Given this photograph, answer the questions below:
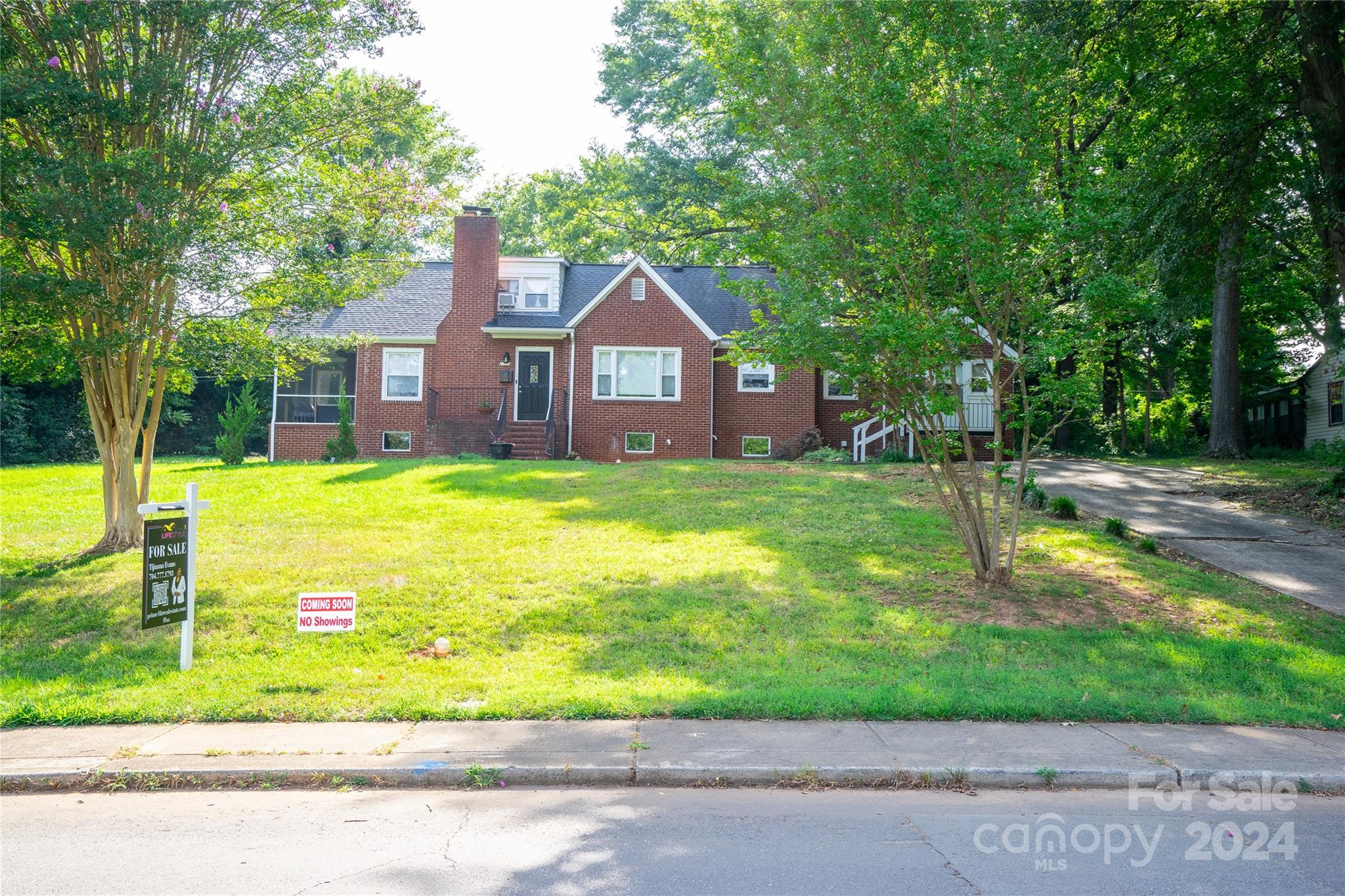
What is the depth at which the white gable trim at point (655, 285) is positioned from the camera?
24625 millimetres

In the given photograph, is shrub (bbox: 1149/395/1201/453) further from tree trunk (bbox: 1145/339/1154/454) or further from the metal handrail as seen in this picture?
the metal handrail

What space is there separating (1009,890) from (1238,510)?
13.7m

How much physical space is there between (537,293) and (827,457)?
10618 millimetres

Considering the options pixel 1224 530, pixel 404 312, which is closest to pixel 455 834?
pixel 1224 530

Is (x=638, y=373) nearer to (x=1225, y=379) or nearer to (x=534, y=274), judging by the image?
(x=534, y=274)

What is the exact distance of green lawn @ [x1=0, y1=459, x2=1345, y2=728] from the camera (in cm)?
750

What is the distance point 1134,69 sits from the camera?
15195 millimetres

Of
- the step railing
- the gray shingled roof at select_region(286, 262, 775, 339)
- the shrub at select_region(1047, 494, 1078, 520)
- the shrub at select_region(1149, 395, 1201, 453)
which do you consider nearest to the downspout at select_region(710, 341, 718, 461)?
the gray shingled roof at select_region(286, 262, 775, 339)

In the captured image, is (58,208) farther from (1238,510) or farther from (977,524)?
(1238,510)

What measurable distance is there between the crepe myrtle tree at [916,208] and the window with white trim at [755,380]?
45.7ft

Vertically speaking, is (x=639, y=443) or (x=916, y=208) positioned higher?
(x=916, y=208)

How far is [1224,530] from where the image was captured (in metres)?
13.7

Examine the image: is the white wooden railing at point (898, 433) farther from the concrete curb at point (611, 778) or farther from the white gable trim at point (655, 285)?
the concrete curb at point (611, 778)

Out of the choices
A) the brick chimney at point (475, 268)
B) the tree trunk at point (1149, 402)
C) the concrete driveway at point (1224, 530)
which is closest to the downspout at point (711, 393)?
the brick chimney at point (475, 268)
